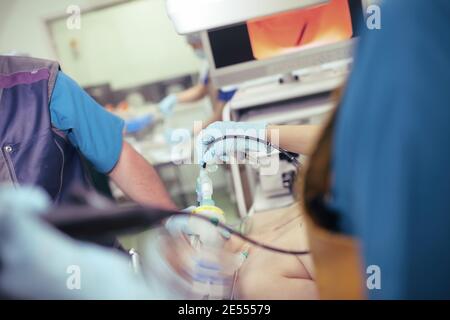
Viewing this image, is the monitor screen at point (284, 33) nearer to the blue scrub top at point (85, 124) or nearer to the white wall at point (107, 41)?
the blue scrub top at point (85, 124)

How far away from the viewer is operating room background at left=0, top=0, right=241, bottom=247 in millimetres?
3209

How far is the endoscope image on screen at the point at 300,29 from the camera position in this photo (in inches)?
57.1

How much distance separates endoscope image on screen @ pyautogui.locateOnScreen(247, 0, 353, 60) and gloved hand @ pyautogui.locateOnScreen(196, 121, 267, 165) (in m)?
0.70

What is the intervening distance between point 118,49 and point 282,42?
88.4 inches


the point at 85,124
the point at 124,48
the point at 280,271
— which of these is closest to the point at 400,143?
the point at 280,271

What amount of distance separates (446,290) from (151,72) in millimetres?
3255

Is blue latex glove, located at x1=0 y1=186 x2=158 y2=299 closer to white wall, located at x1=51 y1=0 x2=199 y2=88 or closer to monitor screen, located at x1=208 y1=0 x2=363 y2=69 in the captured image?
monitor screen, located at x1=208 y1=0 x2=363 y2=69

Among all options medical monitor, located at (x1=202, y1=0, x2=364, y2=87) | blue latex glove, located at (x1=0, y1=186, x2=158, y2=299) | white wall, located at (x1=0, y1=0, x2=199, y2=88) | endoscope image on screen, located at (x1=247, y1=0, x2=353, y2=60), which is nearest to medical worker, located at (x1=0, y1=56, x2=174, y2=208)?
blue latex glove, located at (x1=0, y1=186, x2=158, y2=299)

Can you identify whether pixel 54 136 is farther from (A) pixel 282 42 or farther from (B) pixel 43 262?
(A) pixel 282 42

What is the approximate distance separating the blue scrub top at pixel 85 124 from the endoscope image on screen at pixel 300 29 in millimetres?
752

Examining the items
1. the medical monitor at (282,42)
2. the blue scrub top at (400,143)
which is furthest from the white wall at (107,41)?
the blue scrub top at (400,143)
